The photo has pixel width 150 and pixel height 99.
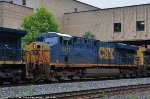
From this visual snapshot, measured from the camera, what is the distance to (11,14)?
2026 inches

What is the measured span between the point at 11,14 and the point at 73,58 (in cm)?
2852

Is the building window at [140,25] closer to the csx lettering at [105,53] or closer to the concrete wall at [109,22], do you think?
the concrete wall at [109,22]

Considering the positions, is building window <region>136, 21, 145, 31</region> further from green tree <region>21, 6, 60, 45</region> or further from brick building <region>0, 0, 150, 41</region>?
green tree <region>21, 6, 60, 45</region>

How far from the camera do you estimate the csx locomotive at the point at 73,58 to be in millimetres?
22516

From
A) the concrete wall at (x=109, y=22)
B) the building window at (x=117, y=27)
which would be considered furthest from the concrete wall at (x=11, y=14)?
the building window at (x=117, y=27)

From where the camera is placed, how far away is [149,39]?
53.2m

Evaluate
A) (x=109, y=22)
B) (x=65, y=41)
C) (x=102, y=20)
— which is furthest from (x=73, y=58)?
(x=102, y=20)

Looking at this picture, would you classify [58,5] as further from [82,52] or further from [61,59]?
[61,59]

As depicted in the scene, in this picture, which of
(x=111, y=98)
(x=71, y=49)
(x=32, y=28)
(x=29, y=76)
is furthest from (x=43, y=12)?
(x=111, y=98)

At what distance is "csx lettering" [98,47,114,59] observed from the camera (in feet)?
95.0

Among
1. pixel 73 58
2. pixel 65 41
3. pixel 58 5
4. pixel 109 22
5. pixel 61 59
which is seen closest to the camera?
pixel 61 59

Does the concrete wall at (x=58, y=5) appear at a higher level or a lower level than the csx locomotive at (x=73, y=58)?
higher

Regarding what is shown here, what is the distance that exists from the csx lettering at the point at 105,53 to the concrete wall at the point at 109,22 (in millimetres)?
23936

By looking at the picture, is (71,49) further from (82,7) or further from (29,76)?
(82,7)
